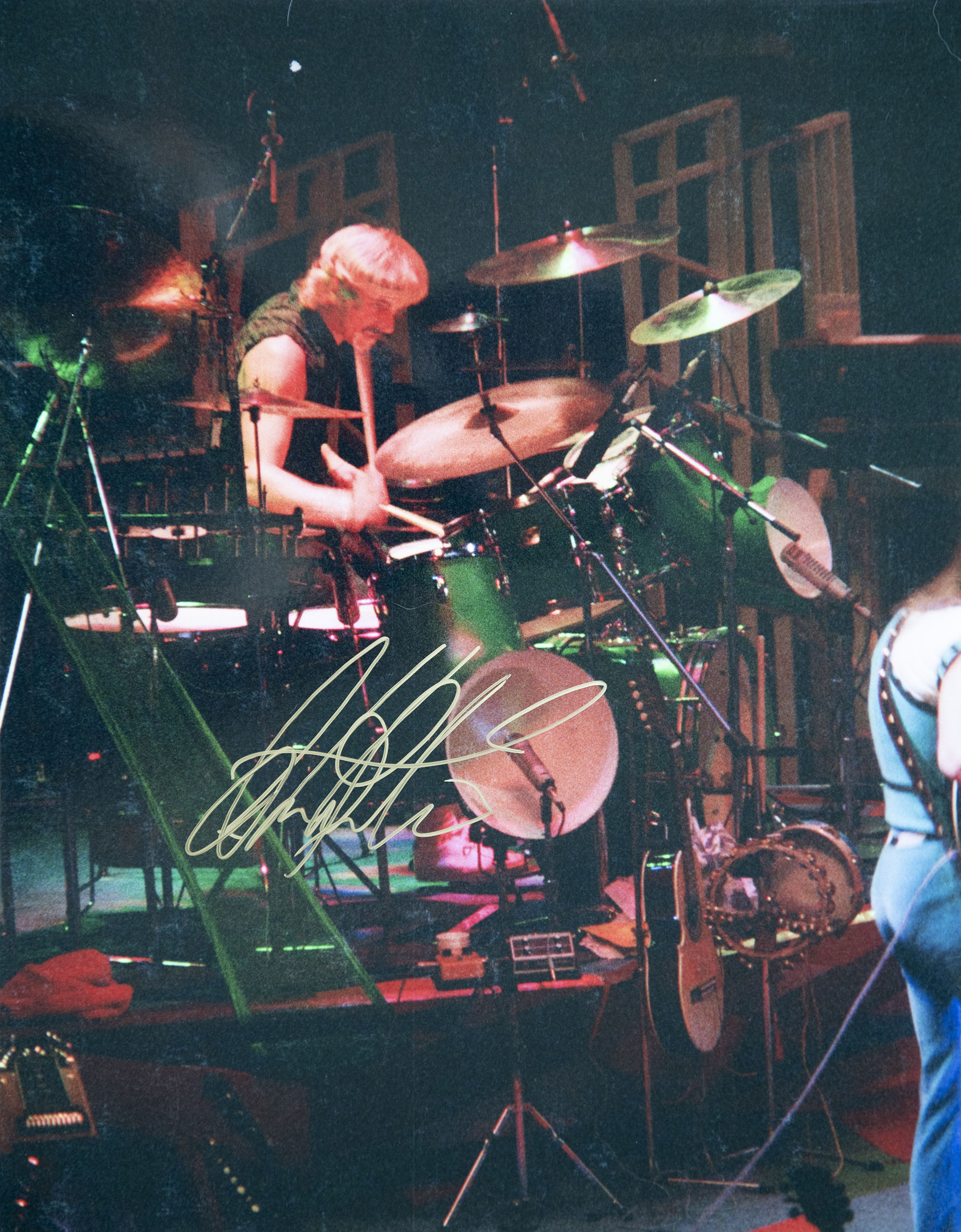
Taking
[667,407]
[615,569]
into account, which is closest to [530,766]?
[615,569]

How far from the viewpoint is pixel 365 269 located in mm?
2902

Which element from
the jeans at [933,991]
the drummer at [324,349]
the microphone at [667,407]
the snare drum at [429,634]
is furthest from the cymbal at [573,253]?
the jeans at [933,991]

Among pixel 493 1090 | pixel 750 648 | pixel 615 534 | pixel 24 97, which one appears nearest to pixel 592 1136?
pixel 493 1090

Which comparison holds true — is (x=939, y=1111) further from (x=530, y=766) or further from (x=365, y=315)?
(x=365, y=315)

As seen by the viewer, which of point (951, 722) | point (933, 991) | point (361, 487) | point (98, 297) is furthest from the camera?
point (361, 487)

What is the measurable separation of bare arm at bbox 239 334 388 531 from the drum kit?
0.18 feet

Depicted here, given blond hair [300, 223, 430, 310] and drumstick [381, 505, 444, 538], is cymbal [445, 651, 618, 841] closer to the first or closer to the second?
drumstick [381, 505, 444, 538]

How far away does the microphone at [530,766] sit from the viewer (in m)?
2.61

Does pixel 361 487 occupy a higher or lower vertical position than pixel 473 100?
lower

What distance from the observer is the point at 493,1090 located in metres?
2.74

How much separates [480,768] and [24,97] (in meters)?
2.39

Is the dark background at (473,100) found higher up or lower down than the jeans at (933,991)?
higher up
